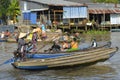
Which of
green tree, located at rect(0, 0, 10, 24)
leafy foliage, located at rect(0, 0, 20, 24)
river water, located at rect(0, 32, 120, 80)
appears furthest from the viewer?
leafy foliage, located at rect(0, 0, 20, 24)

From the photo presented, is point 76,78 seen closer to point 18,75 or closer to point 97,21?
point 18,75

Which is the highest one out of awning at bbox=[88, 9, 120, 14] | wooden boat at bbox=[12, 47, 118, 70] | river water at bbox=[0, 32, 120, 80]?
awning at bbox=[88, 9, 120, 14]

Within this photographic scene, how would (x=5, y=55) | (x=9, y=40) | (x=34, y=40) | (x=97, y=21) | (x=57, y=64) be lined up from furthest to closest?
(x=97, y=21)
(x=9, y=40)
(x=5, y=55)
(x=34, y=40)
(x=57, y=64)

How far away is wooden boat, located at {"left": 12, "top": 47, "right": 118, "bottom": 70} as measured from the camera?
15359 millimetres

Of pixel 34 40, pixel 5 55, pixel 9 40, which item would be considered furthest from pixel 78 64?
pixel 9 40

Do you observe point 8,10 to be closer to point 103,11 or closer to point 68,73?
point 103,11

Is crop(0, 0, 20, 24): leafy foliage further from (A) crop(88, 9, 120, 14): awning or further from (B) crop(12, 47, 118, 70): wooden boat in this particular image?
(B) crop(12, 47, 118, 70): wooden boat

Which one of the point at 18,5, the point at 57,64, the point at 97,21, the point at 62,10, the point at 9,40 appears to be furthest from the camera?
the point at 18,5

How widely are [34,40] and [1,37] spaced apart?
1514 centimetres

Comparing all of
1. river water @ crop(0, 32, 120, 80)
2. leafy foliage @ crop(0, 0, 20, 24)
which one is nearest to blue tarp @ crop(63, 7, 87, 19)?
leafy foliage @ crop(0, 0, 20, 24)

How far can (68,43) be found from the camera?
55.7 ft

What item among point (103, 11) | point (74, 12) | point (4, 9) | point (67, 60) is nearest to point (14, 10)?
point (4, 9)

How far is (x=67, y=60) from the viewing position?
1549cm

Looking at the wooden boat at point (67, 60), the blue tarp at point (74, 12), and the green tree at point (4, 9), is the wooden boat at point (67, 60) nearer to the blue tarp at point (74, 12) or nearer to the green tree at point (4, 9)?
the blue tarp at point (74, 12)
